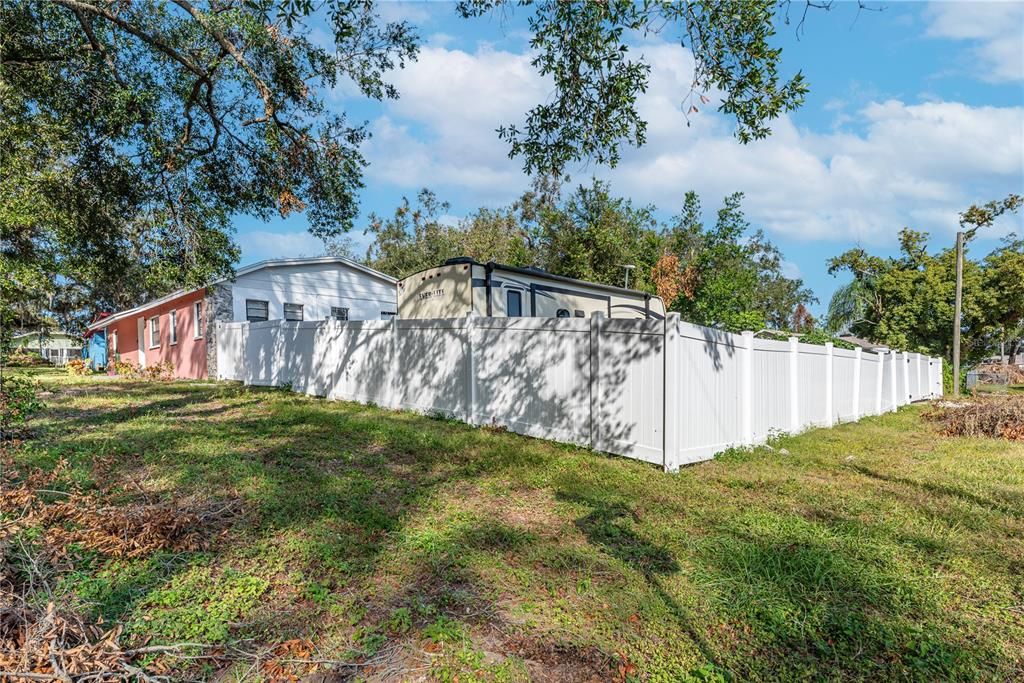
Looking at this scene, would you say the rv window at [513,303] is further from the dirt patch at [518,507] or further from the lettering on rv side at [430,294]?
the dirt patch at [518,507]

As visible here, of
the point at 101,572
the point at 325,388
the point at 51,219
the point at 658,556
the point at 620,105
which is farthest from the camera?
the point at 325,388

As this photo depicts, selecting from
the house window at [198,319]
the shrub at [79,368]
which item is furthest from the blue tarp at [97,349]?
the house window at [198,319]

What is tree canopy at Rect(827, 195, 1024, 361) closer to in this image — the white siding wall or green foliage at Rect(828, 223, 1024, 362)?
green foliage at Rect(828, 223, 1024, 362)

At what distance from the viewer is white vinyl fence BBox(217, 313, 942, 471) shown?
5.89 meters

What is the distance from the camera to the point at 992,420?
28.3ft

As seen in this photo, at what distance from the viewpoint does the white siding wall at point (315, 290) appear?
1655 centimetres

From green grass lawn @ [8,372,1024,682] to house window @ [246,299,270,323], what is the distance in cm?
1097

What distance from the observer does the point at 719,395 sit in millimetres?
6418

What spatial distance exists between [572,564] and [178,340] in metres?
19.6

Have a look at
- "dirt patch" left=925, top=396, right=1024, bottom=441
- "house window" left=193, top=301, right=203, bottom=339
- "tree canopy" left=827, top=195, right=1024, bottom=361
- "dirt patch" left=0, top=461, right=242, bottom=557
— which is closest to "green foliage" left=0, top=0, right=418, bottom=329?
"dirt patch" left=0, top=461, right=242, bottom=557

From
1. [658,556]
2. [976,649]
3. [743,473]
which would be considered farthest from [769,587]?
[743,473]

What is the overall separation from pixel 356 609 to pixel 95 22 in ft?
29.2

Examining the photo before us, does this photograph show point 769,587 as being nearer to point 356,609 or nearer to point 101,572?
point 356,609

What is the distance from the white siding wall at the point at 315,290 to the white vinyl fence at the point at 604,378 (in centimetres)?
579
